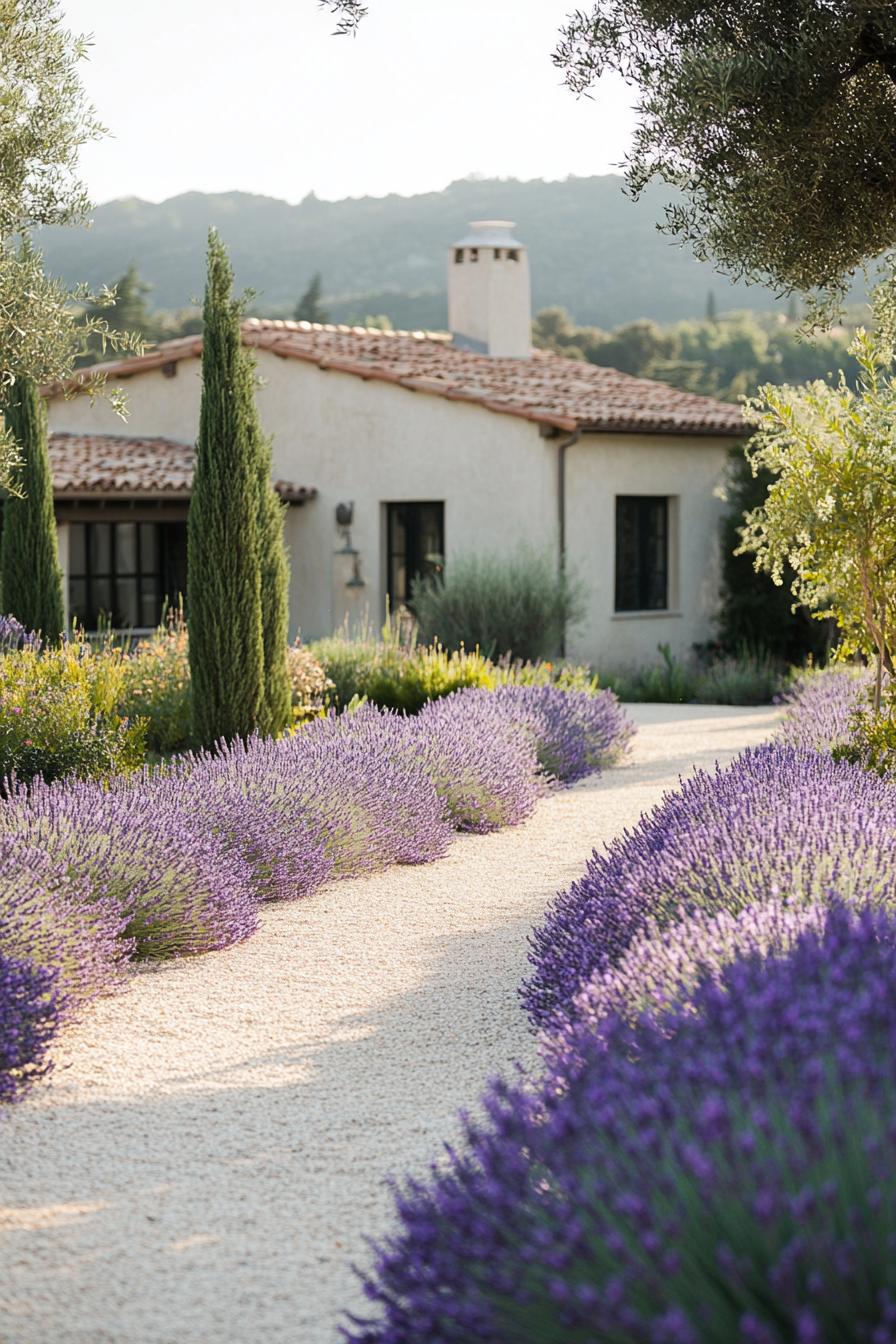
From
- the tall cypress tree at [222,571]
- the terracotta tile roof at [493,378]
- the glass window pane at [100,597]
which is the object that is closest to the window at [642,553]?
the terracotta tile roof at [493,378]

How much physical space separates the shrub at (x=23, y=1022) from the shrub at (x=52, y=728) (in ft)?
13.6

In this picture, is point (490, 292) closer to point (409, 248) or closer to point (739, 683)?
point (739, 683)

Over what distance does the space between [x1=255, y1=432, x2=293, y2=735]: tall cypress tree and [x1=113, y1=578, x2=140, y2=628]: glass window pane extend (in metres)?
8.30

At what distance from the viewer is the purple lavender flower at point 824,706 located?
8.95 metres

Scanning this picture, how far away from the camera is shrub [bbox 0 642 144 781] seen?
28.9 feet

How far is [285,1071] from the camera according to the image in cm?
461

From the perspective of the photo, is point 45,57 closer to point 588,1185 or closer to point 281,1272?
point 281,1272

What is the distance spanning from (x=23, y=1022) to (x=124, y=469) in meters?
14.4

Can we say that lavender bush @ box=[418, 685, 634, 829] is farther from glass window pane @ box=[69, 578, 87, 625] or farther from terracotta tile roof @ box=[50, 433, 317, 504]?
glass window pane @ box=[69, 578, 87, 625]

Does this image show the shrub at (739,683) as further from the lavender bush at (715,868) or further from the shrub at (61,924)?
the shrub at (61,924)

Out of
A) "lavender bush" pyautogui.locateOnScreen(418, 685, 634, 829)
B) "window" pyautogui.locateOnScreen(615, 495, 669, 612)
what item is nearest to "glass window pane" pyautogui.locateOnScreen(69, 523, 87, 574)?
"window" pyautogui.locateOnScreen(615, 495, 669, 612)

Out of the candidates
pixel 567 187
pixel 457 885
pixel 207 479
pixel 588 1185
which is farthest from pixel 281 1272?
pixel 567 187

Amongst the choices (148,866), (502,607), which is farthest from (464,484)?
(148,866)

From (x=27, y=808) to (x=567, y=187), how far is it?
298 ft
